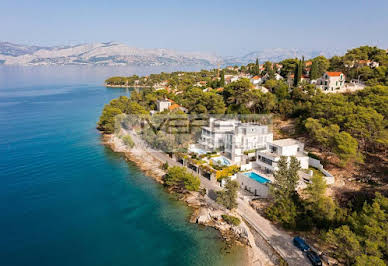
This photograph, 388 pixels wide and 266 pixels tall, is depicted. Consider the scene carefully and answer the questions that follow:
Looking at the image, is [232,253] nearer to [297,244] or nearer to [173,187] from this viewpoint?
[297,244]

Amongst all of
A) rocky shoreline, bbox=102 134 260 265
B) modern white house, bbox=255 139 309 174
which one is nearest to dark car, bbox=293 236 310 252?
rocky shoreline, bbox=102 134 260 265

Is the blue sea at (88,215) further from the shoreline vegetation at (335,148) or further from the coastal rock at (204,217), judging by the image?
the shoreline vegetation at (335,148)

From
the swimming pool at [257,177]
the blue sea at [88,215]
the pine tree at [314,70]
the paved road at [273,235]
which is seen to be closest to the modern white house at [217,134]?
the swimming pool at [257,177]

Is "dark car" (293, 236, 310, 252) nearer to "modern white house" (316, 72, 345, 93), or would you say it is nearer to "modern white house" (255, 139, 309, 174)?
"modern white house" (255, 139, 309, 174)

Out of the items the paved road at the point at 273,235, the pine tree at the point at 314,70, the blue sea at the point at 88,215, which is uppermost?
the pine tree at the point at 314,70

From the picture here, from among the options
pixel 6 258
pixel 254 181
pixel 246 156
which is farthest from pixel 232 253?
pixel 6 258

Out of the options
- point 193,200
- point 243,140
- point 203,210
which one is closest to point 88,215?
point 193,200
